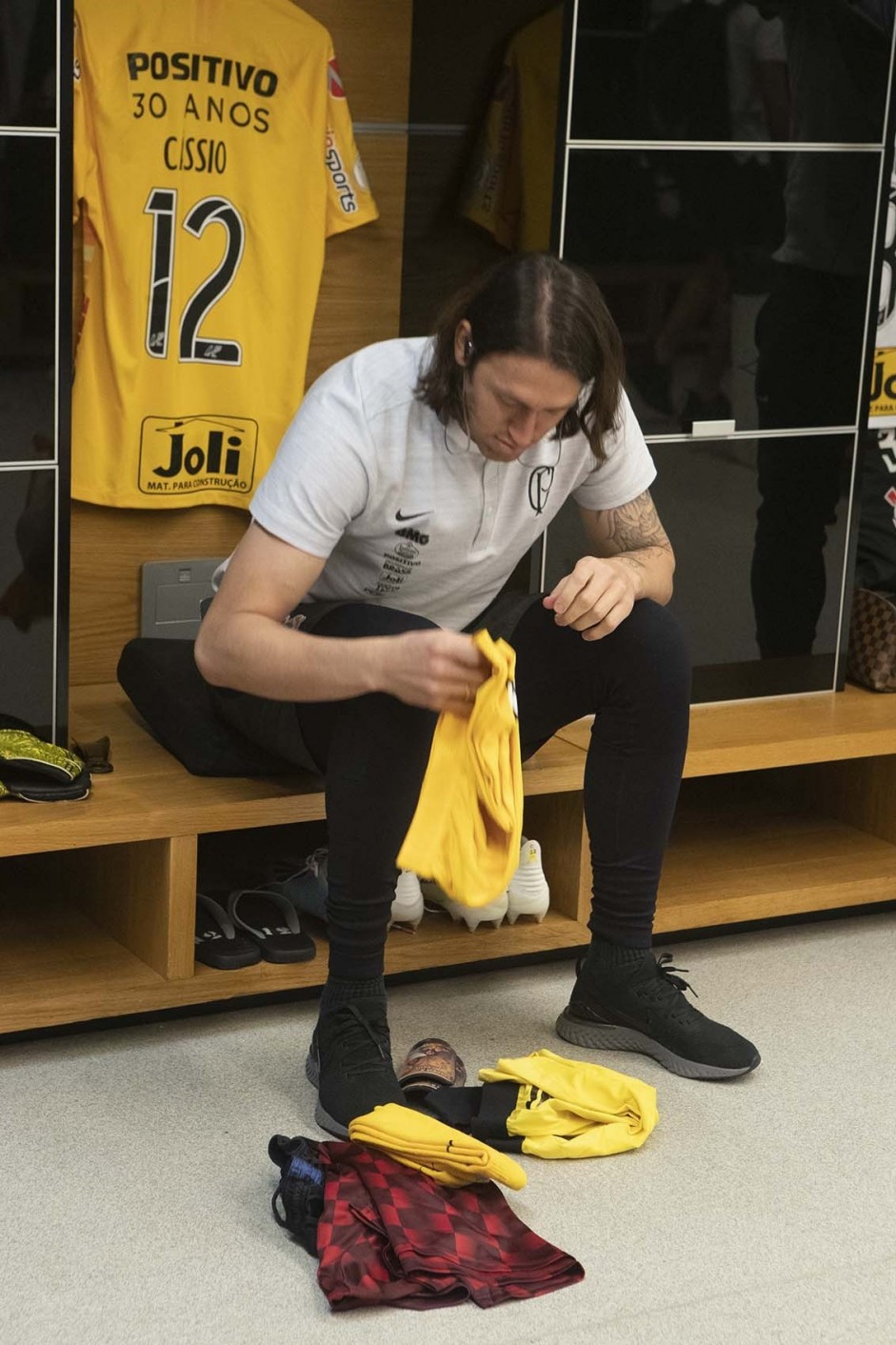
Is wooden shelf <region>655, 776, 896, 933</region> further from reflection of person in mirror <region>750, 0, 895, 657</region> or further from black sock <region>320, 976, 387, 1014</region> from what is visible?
black sock <region>320, 976, 387, 1014</region>

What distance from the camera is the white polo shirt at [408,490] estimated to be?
78.3 inches

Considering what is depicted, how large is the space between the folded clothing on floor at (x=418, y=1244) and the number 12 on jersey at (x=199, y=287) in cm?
130

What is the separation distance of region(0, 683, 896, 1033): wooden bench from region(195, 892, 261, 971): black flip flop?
0.02 meters

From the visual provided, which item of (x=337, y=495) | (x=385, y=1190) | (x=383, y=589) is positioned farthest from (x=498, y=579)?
(x=385, y=1190)

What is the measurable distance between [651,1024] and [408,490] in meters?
0.75

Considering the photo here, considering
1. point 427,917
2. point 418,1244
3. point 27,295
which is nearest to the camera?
point 418,1244

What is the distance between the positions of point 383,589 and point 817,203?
102 centimetres

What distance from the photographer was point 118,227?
8.32 ft

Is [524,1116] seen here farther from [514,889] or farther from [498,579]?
[498,579]

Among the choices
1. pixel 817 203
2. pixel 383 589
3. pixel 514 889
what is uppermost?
pixel 817 203

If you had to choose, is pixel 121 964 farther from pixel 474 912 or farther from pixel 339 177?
pixel 339 177

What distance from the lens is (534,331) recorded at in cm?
191

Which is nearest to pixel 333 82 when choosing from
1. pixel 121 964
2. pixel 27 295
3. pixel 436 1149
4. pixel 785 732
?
pixel 27 295

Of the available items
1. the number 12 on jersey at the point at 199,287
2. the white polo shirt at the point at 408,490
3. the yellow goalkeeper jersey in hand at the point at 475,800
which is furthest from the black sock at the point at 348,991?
the number 12 on jersey at the point at 199,287
